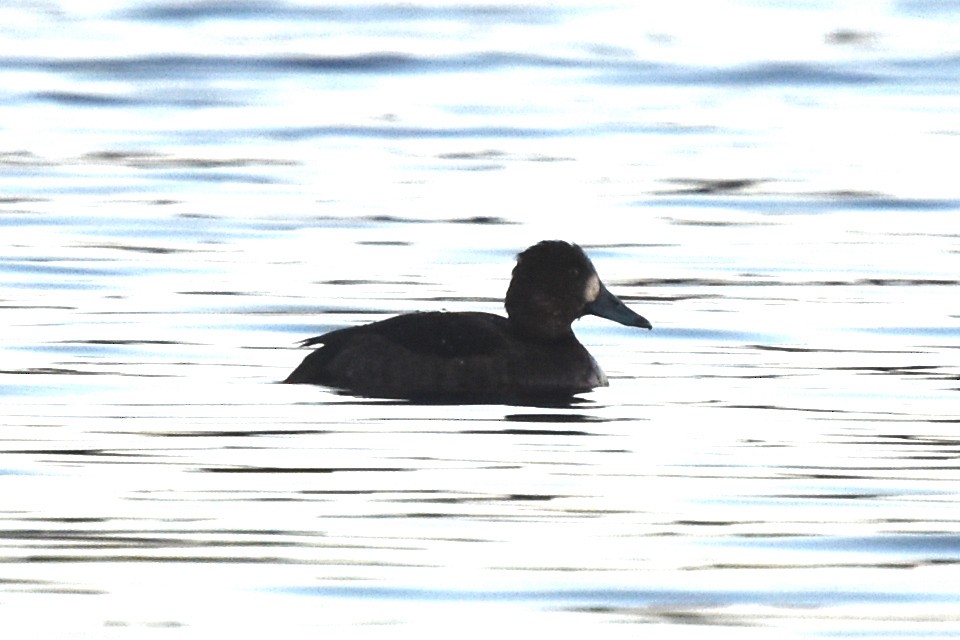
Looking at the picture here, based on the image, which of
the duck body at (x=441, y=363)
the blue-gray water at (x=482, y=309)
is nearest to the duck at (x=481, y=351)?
the duck body at (x=441, y=363)

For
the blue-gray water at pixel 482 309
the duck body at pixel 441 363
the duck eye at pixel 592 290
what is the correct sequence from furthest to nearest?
the duck eye at pixel 592 290
the duck body at pixel 441 363
the blue-gray water at pixel 482 309

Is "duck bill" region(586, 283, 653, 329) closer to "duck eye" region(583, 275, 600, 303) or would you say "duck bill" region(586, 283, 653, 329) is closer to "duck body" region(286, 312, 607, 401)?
"duck eye" region(583, 275, 600, 303)

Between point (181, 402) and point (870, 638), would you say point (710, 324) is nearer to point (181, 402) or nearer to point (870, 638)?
point (181, 402)

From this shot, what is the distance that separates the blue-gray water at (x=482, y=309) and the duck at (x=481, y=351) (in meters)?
0.26

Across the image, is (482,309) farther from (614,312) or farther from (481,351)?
(481,351)

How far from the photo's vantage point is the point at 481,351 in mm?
11695

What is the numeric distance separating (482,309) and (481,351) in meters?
3.27

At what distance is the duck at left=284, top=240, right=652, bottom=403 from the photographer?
1152 centimetres

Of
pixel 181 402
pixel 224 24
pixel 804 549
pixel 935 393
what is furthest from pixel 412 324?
pixel 224 24

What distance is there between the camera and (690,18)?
1524 inches

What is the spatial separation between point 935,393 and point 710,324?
8.82 feet

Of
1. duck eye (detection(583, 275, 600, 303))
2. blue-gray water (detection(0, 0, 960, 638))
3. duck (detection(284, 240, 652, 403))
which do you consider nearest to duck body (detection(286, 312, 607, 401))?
duck (detection(284, 240, 652, 403))

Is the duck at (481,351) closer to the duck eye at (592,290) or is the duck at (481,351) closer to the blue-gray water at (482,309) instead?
the duck eye at (592,290)

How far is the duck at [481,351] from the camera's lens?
11.5 m
